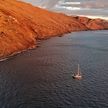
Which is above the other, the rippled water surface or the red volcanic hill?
the red volcanic hill

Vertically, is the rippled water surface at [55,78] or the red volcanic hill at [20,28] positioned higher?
the red volcanic hill at [20,28]

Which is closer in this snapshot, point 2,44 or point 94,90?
point 94,90

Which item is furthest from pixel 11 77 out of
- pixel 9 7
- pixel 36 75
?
pixel 9 7

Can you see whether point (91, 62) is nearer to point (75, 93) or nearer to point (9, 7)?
point (75, 93)

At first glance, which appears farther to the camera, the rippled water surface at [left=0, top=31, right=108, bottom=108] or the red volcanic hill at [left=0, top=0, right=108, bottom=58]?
the red volcanic hill at [left=0, top=0, right=108, bottom=58]

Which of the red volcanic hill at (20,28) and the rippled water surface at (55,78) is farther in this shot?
the red volcanic hill at (20,28)

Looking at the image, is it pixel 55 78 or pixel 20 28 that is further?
pixel 20 28

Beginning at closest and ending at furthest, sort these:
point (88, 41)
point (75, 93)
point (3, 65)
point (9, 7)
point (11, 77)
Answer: point (75, 93)
point (11, 77)
point (3, 65)
point (88, 41)
point (9, 7)

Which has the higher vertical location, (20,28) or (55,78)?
(20,28)
